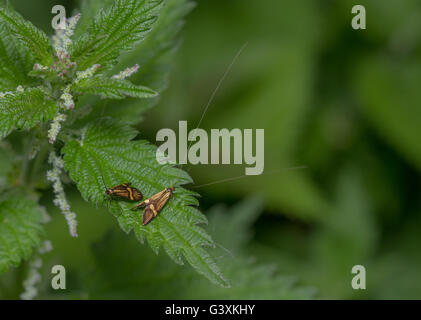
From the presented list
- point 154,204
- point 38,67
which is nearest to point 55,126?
point 38,67

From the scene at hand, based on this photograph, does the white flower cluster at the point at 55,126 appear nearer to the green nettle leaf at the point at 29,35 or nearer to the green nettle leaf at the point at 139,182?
the green nettle leaf at the point at 139,182

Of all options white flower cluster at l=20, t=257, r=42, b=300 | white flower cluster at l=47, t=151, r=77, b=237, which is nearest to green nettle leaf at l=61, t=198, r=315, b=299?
white flower cluster at l=20, t=257, r=42, b=300

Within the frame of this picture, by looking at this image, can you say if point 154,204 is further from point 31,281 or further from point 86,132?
point 31,281

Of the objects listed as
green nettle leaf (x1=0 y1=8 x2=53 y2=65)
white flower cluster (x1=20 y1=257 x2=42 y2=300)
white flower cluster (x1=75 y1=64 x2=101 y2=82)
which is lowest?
white flower cluster (x1=20 y1=257 x2=42 y2=300)

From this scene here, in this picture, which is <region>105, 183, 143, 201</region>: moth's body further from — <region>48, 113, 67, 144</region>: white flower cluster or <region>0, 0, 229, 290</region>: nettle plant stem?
<region>48, 113, 67, 144</region>: white flower cluster

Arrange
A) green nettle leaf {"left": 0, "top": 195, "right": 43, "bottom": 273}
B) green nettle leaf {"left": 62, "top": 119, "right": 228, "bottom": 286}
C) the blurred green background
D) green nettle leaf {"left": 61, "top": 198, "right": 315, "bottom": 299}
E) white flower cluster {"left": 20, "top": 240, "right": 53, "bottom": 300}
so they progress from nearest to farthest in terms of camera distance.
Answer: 1. green nettle leaf {"left": 62, "top": 119, "right": 228, "bottom": 286}
2. green nettle leaf {"left": 0, "top": 195, "right": 43, "bottom": 273}
3. white flower cluster {"left": 20, "top": 240, "right": 53, "bottom": 300}
4. green nettle leaf {"left": 61, "top": 198, "right": 315, "bottom": 299}
5. the blurred green background
